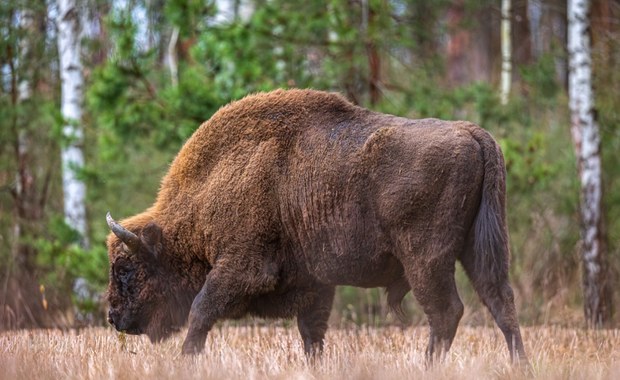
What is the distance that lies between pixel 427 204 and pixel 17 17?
9.93 metres

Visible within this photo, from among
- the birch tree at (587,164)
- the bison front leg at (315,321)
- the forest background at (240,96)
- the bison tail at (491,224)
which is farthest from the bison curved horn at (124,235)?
the birch tree at (587,164)

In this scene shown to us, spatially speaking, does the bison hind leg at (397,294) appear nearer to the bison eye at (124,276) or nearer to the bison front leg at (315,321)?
the bison front leg at (315,321)

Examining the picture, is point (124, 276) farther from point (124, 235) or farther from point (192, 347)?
point (192, 347)

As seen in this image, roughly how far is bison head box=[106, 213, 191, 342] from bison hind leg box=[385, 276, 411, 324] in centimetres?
150

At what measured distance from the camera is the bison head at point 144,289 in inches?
277

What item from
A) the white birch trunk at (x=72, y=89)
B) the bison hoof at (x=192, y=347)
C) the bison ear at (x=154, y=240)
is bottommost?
the bison hoof at (x=192, y=347)

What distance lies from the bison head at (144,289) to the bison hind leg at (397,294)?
1.50 metres

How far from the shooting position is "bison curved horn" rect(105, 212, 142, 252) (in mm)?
6898

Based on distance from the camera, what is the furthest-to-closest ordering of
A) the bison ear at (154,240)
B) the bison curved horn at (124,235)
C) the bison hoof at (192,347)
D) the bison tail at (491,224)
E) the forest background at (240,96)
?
the forest background at (240,96) → the bison ear at (154,240) → the bison curved horn at (124,235) → the bison hoof at (192,347) → the bison tail at (491,224)

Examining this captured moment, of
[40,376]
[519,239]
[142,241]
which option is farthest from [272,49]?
[40,376]

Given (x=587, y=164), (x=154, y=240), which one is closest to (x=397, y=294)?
(x=154, y=240)

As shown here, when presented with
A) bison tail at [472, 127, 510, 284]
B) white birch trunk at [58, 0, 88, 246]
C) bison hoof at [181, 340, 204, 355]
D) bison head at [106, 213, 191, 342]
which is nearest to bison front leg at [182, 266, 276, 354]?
bison hoof at [181, 340, 204, 355]

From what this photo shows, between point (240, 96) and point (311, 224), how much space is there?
4500mm

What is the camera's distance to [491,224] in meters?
5.91
